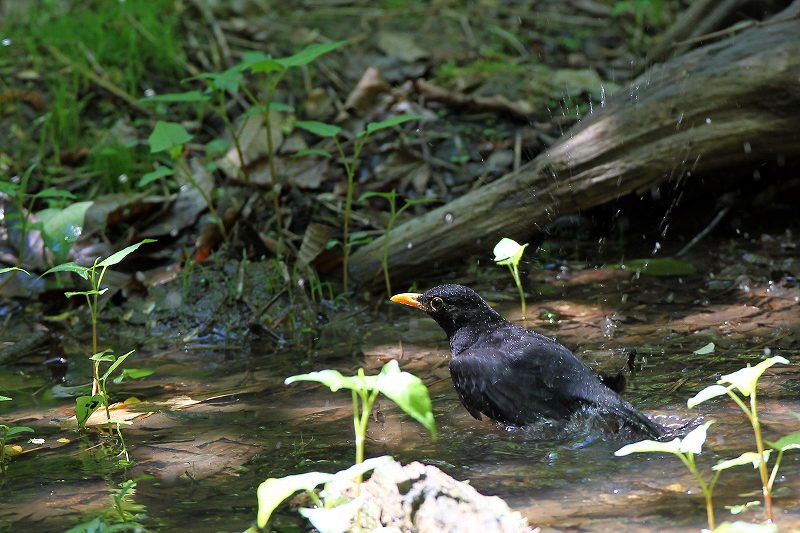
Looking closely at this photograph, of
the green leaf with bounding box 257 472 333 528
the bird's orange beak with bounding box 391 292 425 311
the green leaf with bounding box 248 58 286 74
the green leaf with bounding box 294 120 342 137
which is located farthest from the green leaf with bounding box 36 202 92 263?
the green leaf with bounding box 257 472 333 528

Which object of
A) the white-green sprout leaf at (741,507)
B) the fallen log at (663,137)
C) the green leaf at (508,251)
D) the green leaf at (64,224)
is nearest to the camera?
the white-green sprout leaf at (741,507)

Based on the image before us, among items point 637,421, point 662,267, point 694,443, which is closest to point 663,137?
point 662,267

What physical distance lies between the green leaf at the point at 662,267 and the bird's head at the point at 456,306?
163 centimetres

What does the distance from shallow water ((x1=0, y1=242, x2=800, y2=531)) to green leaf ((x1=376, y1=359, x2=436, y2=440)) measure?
0.70 m

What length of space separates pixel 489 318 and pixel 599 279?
1.50m

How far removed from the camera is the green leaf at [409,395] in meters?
2.30

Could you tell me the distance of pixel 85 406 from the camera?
12.6 feet

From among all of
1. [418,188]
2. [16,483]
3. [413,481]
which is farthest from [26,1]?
[413,481]

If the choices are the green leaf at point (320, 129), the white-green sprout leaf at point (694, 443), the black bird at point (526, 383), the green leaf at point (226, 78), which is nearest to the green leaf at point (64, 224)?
the green leaf at point (226, 78)

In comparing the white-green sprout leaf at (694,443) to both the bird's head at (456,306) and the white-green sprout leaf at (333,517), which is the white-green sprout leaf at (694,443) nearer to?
the white-green sprout leaf at (333,517)

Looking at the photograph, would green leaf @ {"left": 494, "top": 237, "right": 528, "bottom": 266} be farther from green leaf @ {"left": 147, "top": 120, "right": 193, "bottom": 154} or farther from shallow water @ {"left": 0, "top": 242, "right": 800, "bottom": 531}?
green leaf @ {"left": 147, "top": 120, "right": 193, "bottom": 154}

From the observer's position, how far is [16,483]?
11.3 feet

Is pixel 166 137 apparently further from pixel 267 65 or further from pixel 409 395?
pixel 409 395

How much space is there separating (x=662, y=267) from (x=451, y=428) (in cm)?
239
